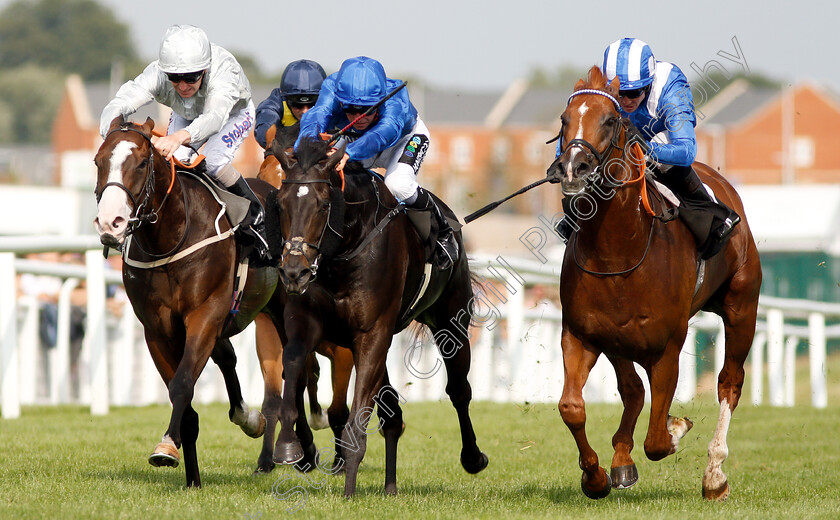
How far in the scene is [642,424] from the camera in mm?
10289

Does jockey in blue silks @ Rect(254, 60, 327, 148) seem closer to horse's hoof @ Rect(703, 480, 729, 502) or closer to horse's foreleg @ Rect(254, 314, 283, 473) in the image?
horse's foreleg @ Rect(254, 314, 283, 473)

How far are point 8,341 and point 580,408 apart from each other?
5.49 metres

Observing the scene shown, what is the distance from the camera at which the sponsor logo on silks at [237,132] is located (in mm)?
6973

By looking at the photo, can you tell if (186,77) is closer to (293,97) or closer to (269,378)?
(293,97)

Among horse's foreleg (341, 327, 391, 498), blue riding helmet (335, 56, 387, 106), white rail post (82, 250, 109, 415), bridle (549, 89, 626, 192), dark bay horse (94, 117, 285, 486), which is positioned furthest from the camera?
white rail post (82, 250, 109, 415)

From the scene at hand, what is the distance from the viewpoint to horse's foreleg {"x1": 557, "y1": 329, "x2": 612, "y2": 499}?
591cm

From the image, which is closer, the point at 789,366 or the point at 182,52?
the point at 182,52

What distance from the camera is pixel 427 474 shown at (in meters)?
7.38

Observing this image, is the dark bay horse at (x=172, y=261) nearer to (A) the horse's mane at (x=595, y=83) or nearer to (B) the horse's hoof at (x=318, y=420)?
(B) the horse's hoof at (x=318, y=420)

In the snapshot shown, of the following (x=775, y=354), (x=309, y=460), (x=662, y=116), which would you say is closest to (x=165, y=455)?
(x=309, y=460)

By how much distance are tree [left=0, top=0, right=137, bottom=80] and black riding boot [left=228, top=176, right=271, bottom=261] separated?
110610 mm

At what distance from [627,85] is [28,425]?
17.9 feet

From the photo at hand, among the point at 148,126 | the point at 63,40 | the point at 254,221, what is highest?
the point at 63,40

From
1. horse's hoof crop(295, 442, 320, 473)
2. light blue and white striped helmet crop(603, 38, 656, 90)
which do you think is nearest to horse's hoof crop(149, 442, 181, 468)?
horse's hoof crop(295, 442, 320, 473)
